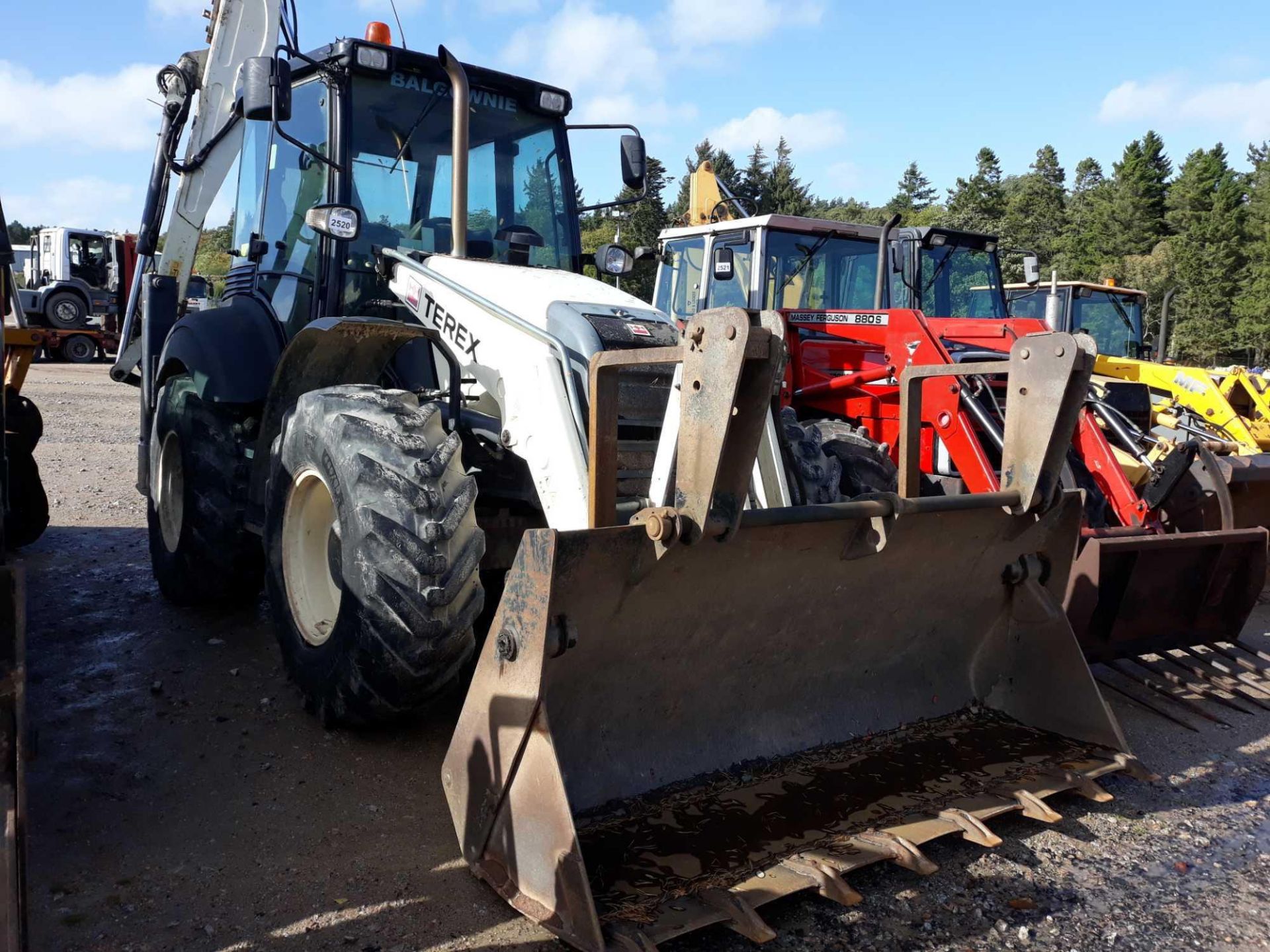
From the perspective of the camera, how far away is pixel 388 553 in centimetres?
314

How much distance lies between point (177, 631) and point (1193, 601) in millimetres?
4920

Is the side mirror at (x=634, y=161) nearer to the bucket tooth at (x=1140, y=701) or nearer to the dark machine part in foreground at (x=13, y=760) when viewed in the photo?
the bucket tooth at (x=1140, y=701)

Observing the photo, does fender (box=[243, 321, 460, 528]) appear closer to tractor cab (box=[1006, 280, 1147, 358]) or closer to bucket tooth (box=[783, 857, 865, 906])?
bucket tooth (box=[783, 857, 865, 906])

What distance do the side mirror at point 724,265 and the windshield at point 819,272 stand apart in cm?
46

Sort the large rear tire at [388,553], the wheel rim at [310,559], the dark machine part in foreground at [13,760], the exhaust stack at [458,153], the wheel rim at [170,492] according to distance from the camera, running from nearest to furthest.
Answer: the dark machine part in foreground at [13,760], the large rear tire at [388,553], the wheel rim at [310,559], the exhaust stack at [458,153], the wheel rim at [170,492]

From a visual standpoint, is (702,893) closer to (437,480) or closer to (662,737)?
(662,737)

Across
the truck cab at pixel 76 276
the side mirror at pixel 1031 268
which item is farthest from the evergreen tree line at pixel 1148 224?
the side mirror at pixel 1031 268

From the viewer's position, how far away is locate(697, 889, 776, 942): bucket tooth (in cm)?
249

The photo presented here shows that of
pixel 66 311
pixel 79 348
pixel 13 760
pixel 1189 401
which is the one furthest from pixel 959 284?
pixel 79 348

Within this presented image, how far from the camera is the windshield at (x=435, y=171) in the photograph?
4.45 meters

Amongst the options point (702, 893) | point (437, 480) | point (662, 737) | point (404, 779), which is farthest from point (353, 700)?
point (702, 893)

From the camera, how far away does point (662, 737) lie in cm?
316

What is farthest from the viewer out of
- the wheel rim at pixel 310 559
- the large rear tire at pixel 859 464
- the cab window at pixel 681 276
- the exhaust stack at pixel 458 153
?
the cab window at pixel 681 276

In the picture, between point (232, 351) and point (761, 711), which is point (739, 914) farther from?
point (232, 351)
